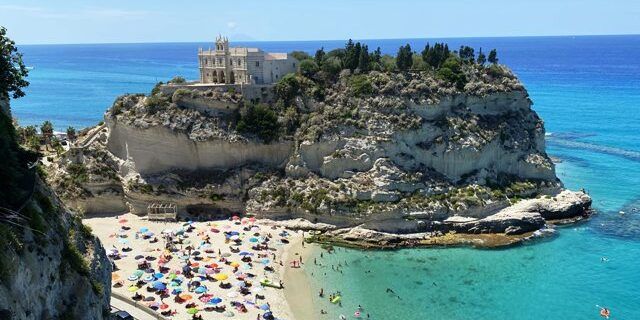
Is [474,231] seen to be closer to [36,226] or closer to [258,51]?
[258,51]

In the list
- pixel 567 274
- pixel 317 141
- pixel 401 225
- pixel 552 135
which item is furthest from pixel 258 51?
pixel 552 135

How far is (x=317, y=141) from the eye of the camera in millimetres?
54875

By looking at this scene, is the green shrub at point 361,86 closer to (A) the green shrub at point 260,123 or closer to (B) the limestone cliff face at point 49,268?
(A) the green shrub at point 260,123

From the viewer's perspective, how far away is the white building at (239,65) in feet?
197

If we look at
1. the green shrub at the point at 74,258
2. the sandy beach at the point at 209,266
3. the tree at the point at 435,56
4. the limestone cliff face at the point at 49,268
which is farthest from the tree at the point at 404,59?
the green shrub at the point at 74,258

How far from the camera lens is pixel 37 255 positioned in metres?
21.6

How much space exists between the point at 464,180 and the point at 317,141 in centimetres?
1535

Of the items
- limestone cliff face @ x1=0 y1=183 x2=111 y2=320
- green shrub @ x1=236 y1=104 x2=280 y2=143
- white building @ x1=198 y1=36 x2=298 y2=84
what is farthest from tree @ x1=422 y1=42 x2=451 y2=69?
limestone cliff face @ x1=0 y1=183 x2=111 y2=320

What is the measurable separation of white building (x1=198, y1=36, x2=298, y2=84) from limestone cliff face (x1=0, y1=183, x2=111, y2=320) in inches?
1359

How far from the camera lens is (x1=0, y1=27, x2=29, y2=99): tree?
24.6 meters

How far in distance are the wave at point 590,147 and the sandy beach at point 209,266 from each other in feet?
176

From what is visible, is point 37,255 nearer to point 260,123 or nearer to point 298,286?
point 298,286

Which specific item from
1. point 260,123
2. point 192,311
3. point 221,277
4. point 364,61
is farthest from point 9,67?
point 364,61

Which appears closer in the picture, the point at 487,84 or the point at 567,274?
the point at 567,274
